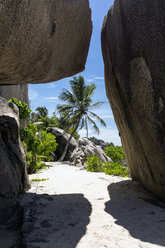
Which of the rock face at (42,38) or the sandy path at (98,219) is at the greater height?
the rock face at (42,38)

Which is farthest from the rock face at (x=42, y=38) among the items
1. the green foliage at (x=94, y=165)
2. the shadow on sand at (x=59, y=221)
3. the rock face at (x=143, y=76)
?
the green foliage at (x=94, y=165)

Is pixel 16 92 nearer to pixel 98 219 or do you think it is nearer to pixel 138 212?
pixel 98 219

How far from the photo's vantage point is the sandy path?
2191mm

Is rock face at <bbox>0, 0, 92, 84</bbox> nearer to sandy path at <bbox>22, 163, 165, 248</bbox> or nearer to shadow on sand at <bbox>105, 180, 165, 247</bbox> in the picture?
sandy path at <bbox>22, 163, 165, 248</bbox>

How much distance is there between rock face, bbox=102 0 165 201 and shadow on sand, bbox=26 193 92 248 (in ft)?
4.92

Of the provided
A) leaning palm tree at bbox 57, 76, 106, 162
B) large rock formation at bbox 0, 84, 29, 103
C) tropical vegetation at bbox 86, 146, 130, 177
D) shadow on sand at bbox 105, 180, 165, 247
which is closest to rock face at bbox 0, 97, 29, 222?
shadow on sand at bbox 105, 180, 165, 247

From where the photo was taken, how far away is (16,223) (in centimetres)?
277

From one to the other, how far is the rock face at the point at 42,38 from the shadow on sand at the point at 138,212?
9.58ft

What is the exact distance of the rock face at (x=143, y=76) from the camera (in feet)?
10.3

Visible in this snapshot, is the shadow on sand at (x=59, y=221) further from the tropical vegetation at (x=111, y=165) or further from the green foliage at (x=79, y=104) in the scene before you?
the green foliage at (x=79, y=104)

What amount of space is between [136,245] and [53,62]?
3368 mm

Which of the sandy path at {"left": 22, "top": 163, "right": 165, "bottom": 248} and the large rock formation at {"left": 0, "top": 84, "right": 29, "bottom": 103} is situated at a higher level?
the large rock formation at {"left": 0, "top": 84, "right": 29, "bottom": 103}

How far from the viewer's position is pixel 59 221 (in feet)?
9.11

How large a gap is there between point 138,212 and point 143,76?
2.35 m
